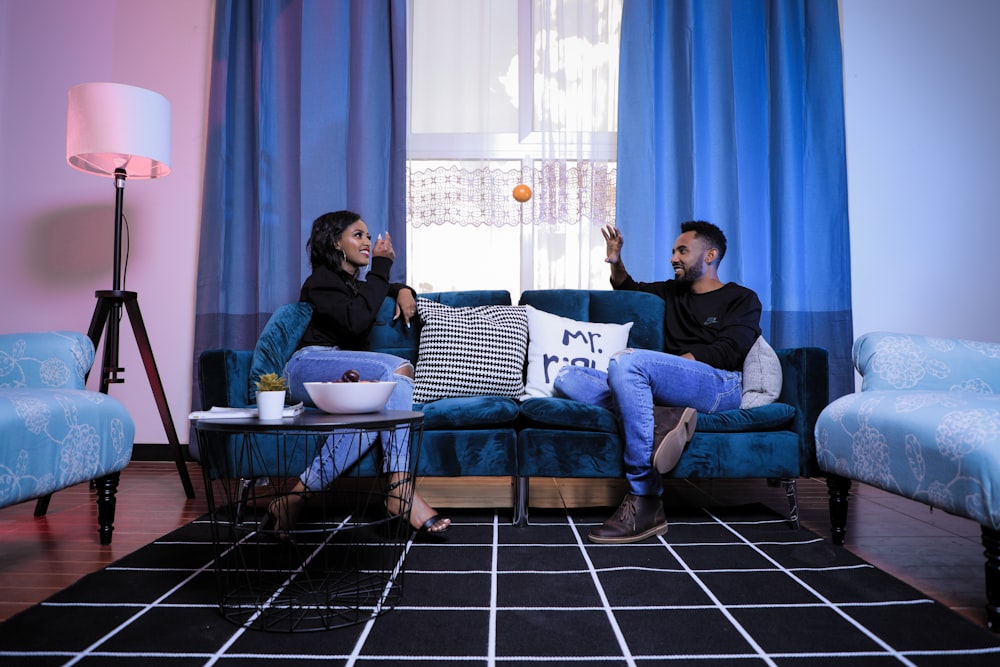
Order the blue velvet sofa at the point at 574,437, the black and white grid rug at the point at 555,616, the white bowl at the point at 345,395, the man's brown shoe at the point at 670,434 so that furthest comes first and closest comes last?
1. the blue velvet sofa at the point at 574,437
2. the man's brown shoe at the point at 670,434
3. the white bowl at the point at 345,395
4. the black and white grid rug at the point at 555,616

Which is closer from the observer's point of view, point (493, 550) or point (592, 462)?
point (493, 550)

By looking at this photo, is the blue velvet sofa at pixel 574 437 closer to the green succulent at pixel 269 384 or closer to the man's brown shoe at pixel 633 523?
the man's brown shoe at pixel 633 523

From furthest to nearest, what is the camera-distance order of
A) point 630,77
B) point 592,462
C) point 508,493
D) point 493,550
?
point 630,77, point 508,493, point 592,462, point 493,550

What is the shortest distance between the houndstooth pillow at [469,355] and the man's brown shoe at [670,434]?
59 cm

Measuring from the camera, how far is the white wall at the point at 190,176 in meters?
3.36

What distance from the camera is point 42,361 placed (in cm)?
198

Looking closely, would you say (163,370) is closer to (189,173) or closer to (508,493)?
(189,173)

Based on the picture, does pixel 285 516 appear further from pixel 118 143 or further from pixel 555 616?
pixel 118 143

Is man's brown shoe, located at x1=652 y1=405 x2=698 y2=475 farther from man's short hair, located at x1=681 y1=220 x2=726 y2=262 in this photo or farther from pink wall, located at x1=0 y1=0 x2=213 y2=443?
pink wall, located at x1=0 y1=0 x2=213 y2=443

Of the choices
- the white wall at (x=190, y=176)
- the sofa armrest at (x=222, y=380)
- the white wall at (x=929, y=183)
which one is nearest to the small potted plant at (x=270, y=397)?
the sofa armrest at (x=222, y=380)

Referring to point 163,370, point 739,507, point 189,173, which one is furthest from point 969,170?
point 163,370

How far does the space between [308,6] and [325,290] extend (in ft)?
5.49

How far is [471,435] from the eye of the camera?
215cm

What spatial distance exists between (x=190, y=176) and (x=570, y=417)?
2.43 m
